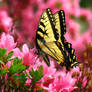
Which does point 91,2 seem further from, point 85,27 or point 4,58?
point 4,58

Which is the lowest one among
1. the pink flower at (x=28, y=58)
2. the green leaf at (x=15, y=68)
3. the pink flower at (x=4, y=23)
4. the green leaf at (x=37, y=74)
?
the green leaf at (x=37, y=74)

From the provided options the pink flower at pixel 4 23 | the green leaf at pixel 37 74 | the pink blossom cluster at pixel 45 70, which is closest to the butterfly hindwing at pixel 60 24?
the pink blossom cluster at pixel 45 70

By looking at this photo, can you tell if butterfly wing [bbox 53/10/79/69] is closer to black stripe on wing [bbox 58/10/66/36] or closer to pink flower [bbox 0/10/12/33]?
black stripe on wing [bbox 58/10/66/36]

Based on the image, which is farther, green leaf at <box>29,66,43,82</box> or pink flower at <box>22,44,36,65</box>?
pink flower at <box>22,44,36,65</box>

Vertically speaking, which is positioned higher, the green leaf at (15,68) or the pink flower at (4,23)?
the pink flower at (4,23)

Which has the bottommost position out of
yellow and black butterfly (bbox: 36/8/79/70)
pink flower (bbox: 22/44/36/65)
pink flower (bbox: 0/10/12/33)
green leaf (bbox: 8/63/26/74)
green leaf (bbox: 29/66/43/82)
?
green leaf (bbox: 29/66/43/82)

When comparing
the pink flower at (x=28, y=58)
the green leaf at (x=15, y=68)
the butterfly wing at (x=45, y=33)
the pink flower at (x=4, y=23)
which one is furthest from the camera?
the pink flower at (x=4, y=23)

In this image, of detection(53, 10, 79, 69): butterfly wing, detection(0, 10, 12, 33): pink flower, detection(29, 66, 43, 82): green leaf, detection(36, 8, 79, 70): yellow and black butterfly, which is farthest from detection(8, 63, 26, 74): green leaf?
detection(0, 10, 12, 33): pink flower

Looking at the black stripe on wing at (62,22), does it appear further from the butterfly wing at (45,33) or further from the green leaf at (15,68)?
the green leaf at (15,68)

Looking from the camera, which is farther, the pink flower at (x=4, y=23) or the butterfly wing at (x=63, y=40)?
the pink flower at (x=4, y=23)

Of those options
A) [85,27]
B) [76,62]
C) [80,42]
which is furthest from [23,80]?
[85,27]
